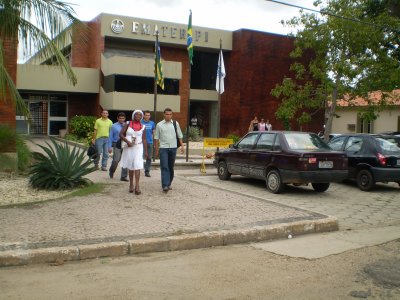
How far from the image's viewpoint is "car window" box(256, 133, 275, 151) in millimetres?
11336

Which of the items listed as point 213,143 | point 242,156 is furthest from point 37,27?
point 213,143

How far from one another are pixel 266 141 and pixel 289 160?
1231mm

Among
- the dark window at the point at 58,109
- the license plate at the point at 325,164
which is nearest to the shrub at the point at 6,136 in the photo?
the license plate at the point at 325,164

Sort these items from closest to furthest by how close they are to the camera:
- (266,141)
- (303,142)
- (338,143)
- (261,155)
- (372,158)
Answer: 1. (303,142)
2. (261,155)
3. (266,141)
4. (372,158)
5. (338,143)

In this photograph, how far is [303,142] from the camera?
1101 cm

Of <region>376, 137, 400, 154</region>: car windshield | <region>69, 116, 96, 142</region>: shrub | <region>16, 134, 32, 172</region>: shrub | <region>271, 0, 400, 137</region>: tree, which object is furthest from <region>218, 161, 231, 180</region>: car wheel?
<region>69, 116, 96, 142</region>: shrub

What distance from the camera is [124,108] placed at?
2847cm

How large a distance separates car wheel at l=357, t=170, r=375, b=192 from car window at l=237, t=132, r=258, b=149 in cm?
291

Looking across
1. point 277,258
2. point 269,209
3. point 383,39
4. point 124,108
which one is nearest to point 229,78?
point 124,108

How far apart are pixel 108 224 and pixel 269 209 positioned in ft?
10.2

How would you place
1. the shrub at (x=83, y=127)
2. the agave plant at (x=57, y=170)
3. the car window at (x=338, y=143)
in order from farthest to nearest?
1. the shrub at (x=83, y=127)
2. the car window at (x=338, y=143)
3. the agave plant at (x=57, y=170)

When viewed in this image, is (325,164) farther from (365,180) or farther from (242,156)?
(242,156)

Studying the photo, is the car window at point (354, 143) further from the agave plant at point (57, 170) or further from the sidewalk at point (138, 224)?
the agave plant at point (57, 170)

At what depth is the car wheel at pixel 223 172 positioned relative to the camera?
13.3 metres
